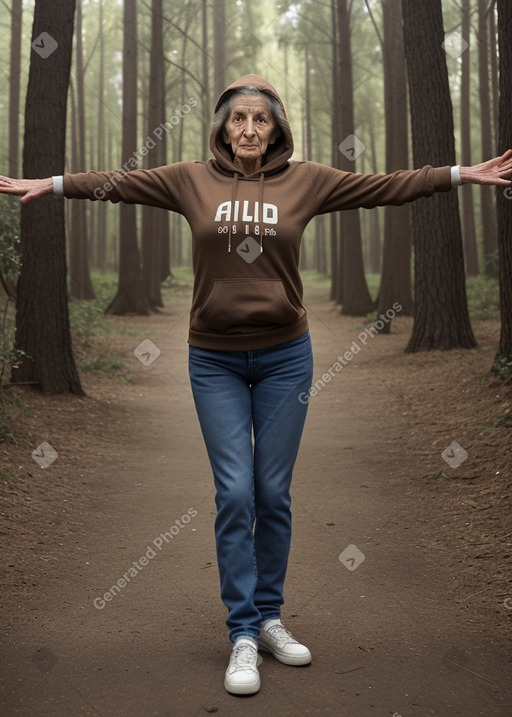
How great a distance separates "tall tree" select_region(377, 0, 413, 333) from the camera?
750 inches

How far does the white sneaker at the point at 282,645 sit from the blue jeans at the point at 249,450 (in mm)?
76

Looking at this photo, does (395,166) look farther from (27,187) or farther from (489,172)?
(27,187)

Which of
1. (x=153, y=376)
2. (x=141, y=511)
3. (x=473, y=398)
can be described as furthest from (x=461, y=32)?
(x=141, y=511)

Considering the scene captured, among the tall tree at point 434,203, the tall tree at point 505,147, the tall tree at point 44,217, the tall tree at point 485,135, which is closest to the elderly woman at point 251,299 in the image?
the tall tree at point 505,147

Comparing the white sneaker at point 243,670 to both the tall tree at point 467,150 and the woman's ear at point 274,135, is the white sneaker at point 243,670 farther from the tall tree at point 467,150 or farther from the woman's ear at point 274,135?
the tall tree at point 467,150

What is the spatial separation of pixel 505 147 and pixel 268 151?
17.6 ft

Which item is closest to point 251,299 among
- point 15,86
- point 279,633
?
point 279,633

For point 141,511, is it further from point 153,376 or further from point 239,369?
point 153,376

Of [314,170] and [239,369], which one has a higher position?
[314,170]

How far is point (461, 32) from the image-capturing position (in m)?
27.9

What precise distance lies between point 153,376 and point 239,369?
32.9 feet

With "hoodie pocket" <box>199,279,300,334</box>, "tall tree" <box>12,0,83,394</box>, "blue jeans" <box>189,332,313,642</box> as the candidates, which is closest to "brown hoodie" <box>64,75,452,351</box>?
"hoodie pocket" <box>199,279,300,334</box>

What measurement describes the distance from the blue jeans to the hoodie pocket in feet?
0.53

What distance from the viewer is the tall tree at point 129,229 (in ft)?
75.9
